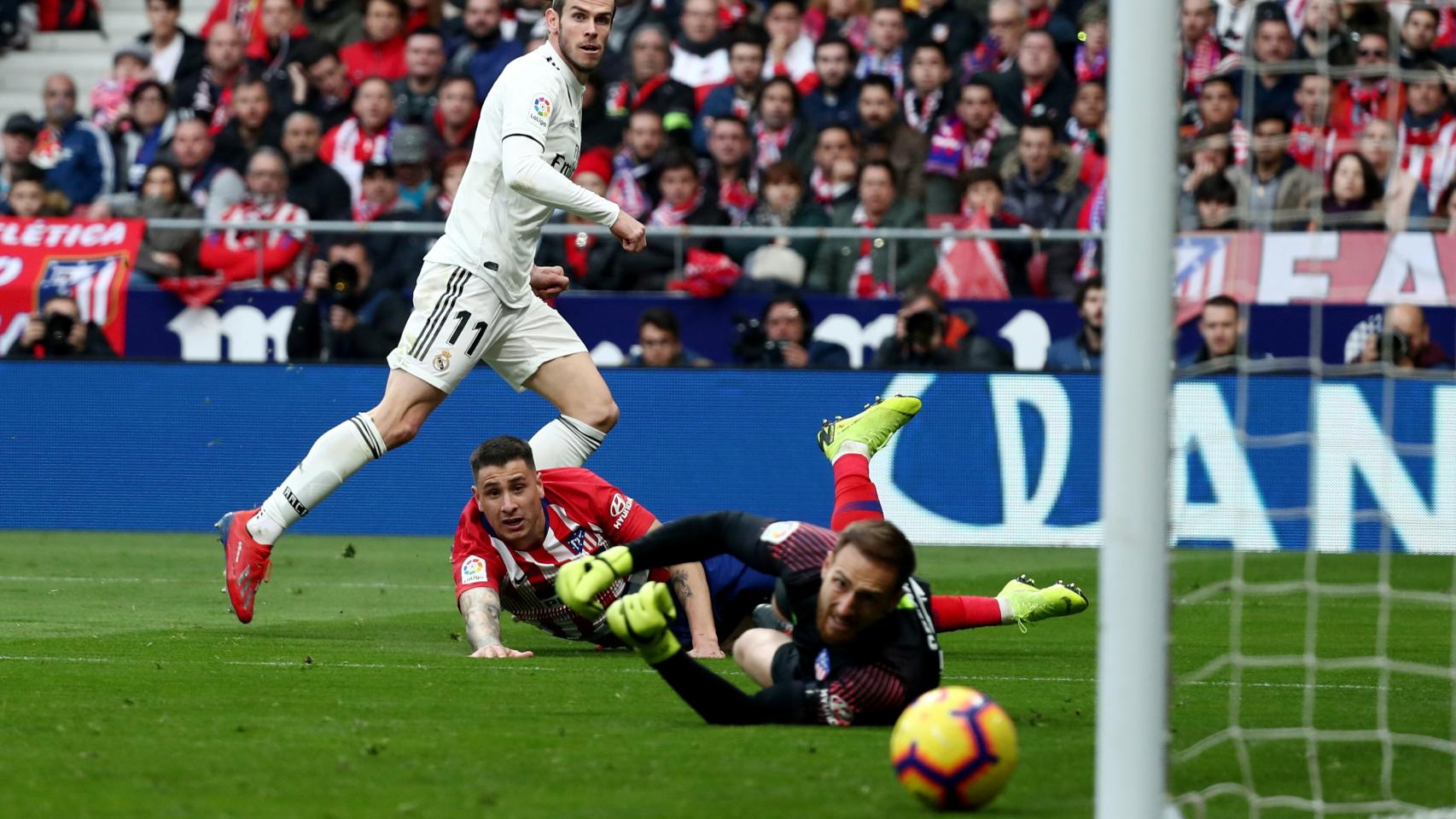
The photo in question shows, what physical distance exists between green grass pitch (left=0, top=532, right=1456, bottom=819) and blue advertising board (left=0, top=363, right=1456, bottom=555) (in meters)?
2.32

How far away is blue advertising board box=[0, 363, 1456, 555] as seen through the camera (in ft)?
40.8

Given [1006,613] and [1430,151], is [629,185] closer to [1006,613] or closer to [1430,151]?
[1430,151]

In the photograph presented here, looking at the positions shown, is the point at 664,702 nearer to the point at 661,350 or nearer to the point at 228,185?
the point at 661,350

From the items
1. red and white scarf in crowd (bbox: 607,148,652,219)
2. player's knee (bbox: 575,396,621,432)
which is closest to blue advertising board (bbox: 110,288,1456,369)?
red and white scarf in crowd (bbox: 607,148,652,219)

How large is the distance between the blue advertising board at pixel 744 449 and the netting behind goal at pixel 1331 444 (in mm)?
27

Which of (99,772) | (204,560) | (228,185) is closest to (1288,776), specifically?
(99,772)

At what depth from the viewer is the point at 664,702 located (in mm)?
6355

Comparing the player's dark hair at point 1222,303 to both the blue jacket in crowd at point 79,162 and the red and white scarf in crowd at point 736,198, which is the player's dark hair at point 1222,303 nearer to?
the red and white scarf in crowd at point 736,198

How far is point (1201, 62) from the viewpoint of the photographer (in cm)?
1361

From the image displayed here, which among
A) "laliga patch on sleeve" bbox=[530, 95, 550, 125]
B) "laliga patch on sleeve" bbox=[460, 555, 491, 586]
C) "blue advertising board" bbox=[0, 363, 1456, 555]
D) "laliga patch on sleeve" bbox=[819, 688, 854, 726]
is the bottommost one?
"blue advertising board" bbox=[0, 363, 1456, 555]

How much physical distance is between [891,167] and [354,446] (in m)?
7.10

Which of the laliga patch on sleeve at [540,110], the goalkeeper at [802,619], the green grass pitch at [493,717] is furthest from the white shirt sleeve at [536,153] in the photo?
the goalkeeper at [802,619]

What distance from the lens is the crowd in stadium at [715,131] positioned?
1273 cm

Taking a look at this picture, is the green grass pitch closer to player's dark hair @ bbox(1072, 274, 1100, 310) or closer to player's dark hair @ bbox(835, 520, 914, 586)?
player's dark hair @ bbox(835, 520, 914, 586)
